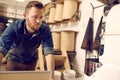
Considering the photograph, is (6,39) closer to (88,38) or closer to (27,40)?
(27,40)

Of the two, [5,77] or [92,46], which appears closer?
[5,77]

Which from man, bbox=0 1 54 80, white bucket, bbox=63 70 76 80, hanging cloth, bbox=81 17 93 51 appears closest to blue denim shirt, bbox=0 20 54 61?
man, bbox=0 1 54 80

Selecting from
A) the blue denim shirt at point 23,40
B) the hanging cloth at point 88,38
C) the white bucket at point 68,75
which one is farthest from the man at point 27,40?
the hanging cloth at point 88,38

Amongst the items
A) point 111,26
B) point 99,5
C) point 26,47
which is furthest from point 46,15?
point 111,26

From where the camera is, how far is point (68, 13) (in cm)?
345

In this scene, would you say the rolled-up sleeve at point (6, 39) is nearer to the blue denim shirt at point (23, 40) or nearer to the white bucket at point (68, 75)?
the blue denim shirt at point (23, 40)

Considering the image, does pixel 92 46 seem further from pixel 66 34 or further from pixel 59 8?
pixel 59 8

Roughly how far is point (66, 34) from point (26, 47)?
1544mm

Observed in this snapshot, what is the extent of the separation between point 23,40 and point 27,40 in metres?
0.04

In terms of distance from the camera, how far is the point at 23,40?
6.06ft

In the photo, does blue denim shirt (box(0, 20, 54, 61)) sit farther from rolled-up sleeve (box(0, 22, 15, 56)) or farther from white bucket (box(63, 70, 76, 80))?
white bucket (box(63, 70, 76, 80))

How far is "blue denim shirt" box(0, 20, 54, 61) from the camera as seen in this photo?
1632 millimetres

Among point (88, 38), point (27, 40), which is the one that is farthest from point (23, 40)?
point (88, 38)

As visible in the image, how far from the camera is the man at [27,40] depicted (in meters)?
1.57
